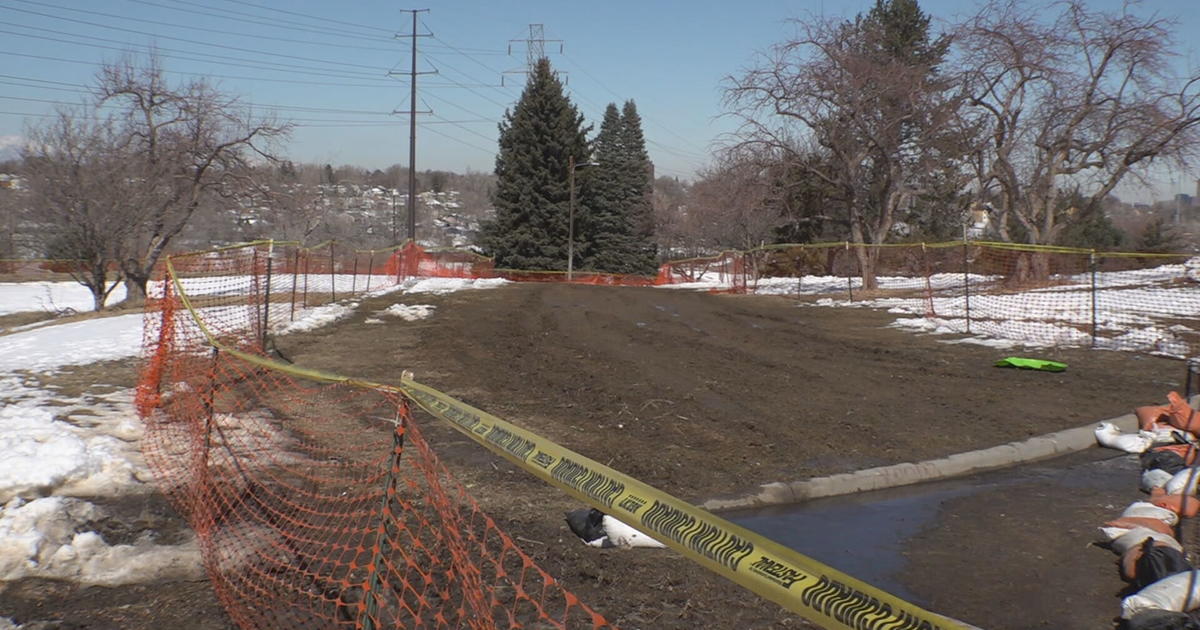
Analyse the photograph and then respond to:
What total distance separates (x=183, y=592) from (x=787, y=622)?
3230mm

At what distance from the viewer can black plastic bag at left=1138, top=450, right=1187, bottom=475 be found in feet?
22.7

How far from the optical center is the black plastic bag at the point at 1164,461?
6.93 metres

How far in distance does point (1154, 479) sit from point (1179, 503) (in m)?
0.83

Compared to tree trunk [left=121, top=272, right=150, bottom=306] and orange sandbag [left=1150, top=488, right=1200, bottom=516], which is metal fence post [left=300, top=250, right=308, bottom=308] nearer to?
tree trunk [left=121, top=272, right=150, bottom=306]

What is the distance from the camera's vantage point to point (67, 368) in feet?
36.0

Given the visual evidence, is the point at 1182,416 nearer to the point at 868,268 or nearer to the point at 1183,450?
the point at 1183,450

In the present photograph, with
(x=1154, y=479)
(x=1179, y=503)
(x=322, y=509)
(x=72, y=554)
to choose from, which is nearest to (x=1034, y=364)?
(x=1154, y=479)

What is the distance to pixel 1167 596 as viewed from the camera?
419 centimetres

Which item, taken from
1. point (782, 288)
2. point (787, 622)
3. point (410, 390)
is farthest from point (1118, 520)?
point (782, 288)

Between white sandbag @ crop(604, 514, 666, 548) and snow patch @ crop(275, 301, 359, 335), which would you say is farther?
snow patch @ crop(275, 301, 359, 335)

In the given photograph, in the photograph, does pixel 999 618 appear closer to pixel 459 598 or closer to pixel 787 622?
pixel 787 622

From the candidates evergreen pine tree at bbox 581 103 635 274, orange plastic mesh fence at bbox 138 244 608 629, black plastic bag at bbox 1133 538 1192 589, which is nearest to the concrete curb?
orange plastic mesh fence at bbox 138 244 608 629

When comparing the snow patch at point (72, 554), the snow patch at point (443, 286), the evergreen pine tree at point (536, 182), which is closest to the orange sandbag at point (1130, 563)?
the snow patch at point (72, 554)

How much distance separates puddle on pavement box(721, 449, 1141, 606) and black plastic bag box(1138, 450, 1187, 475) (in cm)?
15
